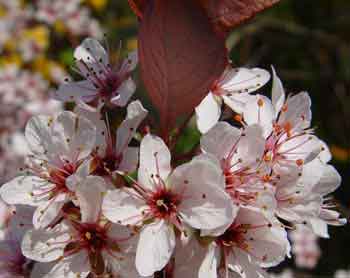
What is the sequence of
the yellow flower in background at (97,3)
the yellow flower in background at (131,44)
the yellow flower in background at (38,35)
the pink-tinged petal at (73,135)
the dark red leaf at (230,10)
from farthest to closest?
the yellow flower in background at (97,3) < the yellow flower in background at (38,35) < the yellow flower in background at (131,44) < the pink-tinged petal at (73,135) < the dark red leaf at (230,10)

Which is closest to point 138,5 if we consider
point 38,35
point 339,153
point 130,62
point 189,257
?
point 130,62

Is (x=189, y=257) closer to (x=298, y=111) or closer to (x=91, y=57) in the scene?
(x=298, y=111)

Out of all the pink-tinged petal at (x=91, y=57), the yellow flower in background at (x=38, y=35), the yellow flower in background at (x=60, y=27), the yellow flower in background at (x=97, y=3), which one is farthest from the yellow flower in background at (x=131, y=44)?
the pink-tinged petal at (x=91, y=57)

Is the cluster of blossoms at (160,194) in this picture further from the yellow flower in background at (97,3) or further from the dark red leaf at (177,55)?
the yellow flower in background at (97,3)

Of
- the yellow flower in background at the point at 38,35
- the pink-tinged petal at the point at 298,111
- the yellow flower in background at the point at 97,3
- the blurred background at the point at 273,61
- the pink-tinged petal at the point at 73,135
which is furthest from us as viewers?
the yellow flower in background at the point at 97,3

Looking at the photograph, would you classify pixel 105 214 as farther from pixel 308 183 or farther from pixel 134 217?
pixel 308 183

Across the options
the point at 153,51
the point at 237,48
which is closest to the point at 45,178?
the point at 153,51

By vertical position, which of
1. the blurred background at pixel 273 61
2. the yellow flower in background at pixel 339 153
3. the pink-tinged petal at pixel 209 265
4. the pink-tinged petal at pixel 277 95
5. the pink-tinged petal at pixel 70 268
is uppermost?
the pink-tinged petal at pixel 277 95
